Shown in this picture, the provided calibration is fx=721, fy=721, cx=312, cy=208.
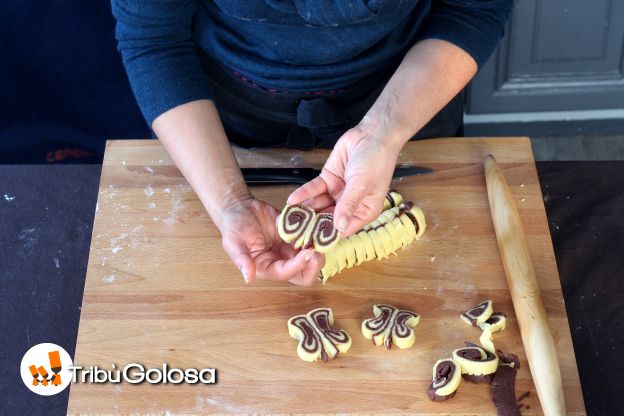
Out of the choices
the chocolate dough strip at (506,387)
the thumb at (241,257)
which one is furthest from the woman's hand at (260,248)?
the chocolate dough strip at (506,387)

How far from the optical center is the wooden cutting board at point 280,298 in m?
1.24

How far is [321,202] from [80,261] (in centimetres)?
58

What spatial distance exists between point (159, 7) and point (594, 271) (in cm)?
104

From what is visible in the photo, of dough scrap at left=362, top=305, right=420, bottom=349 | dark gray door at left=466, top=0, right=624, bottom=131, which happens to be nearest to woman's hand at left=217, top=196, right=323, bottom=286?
dough scrap at left=362, top=305, right=420, bottom=349

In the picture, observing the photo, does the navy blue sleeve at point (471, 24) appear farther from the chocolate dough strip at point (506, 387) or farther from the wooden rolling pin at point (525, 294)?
the chocolate dough strip at point (506, 387)

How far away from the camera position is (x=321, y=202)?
1425 millimetres

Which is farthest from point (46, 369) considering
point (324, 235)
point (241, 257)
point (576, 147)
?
point (576, 147)

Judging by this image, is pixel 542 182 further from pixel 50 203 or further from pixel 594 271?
pixel 50 203

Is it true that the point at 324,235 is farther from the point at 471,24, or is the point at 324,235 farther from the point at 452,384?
the point at 471,24

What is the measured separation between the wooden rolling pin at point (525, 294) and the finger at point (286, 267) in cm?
39

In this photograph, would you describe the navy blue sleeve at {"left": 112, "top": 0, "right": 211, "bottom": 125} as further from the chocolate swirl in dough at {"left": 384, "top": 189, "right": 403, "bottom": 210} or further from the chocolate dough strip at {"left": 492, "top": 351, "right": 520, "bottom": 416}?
the chocolate dough strip at {"left": 492, "top": 351, "right": 520, "bottom": 416}

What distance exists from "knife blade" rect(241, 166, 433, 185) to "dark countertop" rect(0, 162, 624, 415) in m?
0.36

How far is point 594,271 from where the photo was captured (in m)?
1.53

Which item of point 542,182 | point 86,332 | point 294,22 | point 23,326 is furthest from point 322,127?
point 23,326
